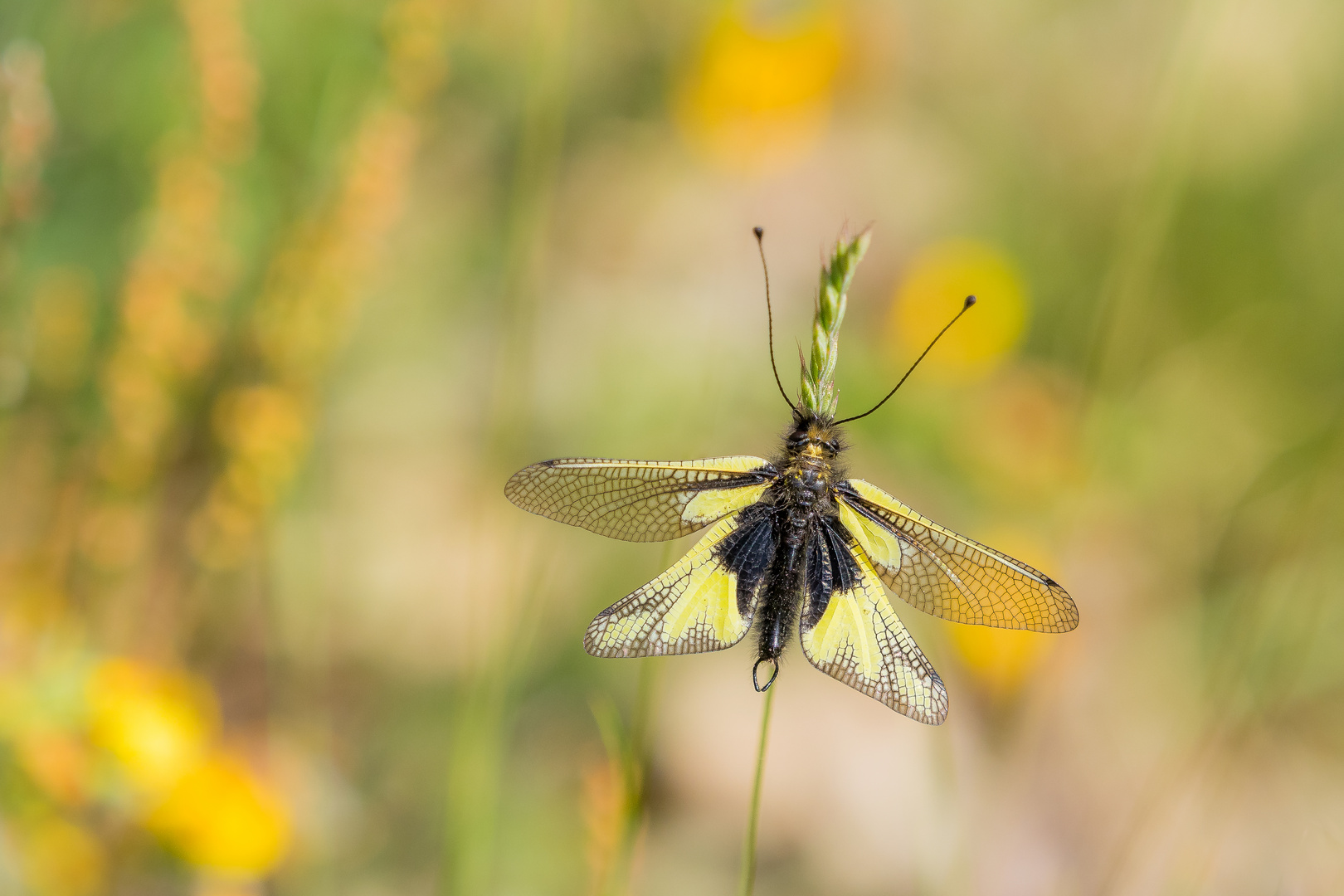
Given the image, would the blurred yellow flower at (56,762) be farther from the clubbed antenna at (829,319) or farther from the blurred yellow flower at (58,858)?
the clubbed antenna at (829,319)

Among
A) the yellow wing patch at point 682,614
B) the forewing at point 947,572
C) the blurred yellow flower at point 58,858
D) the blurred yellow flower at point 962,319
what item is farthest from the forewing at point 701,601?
the blurred yellow flower at point 962,319

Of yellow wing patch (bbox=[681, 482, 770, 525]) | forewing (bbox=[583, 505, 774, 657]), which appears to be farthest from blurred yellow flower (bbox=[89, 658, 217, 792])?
yellow wing patch (bbox=[681, 482, 770, 525])

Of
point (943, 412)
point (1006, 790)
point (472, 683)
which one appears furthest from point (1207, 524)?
point (472, 683)

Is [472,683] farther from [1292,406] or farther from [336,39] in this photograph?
[1292,406]

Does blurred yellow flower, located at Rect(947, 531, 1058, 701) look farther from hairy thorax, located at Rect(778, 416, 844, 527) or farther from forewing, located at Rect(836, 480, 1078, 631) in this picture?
hairy thorax, located at Rect(778, 416, 844, 527)

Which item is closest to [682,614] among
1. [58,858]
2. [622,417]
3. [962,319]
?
[58,858]

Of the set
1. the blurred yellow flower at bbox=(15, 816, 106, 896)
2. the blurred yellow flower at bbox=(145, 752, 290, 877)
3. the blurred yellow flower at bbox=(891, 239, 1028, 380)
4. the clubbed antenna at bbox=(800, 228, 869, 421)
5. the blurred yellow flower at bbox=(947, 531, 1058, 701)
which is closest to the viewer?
the clubbed antenna at bbox=(800, 228, 869, 421)

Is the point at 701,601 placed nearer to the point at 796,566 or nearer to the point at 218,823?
the point at 796,566
